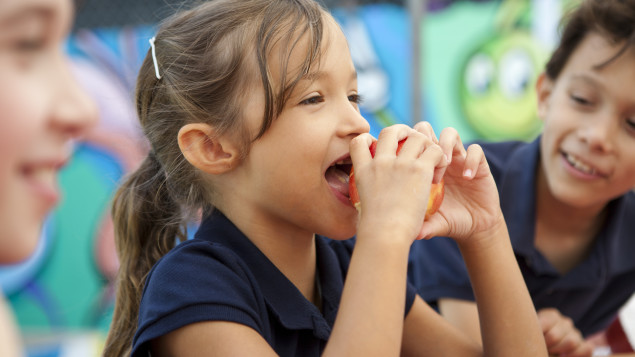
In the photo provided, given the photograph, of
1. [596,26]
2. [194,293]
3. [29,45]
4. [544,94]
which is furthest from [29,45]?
[544,94]

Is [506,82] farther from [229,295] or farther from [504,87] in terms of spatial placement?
[229,295]

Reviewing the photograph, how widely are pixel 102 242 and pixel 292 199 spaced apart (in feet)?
14.3

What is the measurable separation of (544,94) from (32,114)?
5.78ft

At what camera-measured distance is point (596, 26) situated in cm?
185

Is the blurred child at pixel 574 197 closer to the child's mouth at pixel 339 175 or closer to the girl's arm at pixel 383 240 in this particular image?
the child's mouth at pixel 339 175

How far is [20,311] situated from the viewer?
5098 mm

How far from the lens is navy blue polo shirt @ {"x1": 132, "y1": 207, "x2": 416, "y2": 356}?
1.12m

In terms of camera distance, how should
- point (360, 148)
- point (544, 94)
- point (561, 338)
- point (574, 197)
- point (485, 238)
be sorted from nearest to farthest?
point (360, 148)
point (485, 238)
point (561, 338)
point (574, 197)
point (544, 94)

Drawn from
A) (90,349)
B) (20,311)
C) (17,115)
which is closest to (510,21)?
(90,349)

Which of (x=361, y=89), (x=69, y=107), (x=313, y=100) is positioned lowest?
(x=361, y=89)

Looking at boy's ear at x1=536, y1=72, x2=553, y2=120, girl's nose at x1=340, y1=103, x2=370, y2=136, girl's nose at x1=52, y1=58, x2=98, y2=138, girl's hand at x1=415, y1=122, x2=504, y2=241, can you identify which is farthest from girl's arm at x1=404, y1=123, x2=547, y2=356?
girl's nose at x1=52, y1=58, x2=98, y2=138

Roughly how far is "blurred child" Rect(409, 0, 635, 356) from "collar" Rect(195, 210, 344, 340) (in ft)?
1.77

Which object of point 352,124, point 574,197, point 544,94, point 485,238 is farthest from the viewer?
point 544,94

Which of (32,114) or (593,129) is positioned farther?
(593,129)
